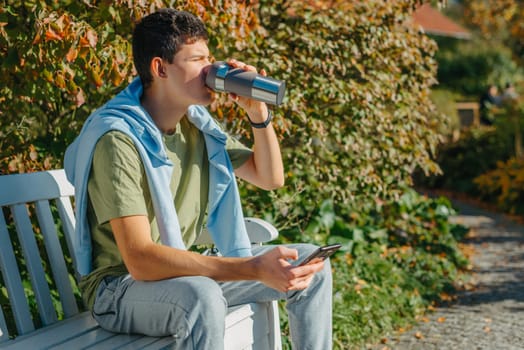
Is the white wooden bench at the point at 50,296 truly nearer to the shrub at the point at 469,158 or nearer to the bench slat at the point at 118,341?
the bench slat at the point at 118,341

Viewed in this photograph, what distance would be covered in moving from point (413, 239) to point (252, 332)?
3568mm

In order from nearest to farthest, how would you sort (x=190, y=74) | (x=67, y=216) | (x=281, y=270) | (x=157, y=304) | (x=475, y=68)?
(x=281, y=270) < (x=157, y=304) < (x=190, y=74) < (x=67, y=216) < (x=475, y=68)

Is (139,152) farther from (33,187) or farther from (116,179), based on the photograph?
(33,187)

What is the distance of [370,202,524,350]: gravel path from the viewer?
13.5 ft

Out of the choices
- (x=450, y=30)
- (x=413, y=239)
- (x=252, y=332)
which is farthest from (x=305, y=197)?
(x=450, y=30)

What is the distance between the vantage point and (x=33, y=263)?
2.82 metres

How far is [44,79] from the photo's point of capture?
3547 mm

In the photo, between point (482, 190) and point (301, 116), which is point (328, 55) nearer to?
point (301, 116)

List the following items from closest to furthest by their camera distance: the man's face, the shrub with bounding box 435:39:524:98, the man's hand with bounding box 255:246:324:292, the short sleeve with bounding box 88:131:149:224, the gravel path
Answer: the man's hand with bounding box 255:246:324:292 → the short sleeve with bounding box 88:131:149:224 → the man's face → the gravel path → the shrub with bounding box 435:39:524:98

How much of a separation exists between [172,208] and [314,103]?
7.12 ft

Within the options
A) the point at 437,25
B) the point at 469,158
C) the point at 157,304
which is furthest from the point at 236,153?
the point at 437,25

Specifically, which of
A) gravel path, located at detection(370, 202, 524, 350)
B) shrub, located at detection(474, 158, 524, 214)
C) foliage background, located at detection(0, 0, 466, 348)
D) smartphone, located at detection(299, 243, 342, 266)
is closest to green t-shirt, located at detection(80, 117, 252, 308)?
smartphone, located at detection(299, 243, 342, 266)

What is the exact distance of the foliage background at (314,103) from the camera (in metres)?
3.52

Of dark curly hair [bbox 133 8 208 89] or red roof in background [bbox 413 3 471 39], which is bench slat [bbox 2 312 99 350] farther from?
red roof in background [bbox 413 3 471 39]
